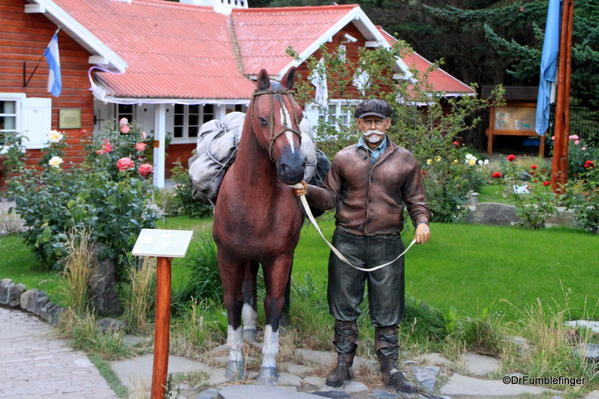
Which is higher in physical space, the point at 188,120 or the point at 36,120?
the point at 188,120

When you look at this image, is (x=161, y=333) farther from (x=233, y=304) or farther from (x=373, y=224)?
(x=373, y=224)

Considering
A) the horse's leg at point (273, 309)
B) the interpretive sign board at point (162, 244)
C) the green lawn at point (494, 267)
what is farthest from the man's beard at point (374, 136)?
the green lawn at point (494, 267)

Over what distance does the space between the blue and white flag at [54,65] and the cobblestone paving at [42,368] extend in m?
8.05

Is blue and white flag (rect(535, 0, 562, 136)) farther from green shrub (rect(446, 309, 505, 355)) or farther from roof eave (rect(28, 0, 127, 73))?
green shrub (rect(446, 309, 505, 355))

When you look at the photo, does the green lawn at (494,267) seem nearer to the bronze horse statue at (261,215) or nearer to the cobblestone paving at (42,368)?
the bronze horse statue at (261,215)

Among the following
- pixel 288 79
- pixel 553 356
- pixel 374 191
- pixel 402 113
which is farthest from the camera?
pixel 402 113

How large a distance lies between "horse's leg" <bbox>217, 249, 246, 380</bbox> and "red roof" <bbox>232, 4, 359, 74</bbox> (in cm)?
1419

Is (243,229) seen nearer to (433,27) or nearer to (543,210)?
(543,210)

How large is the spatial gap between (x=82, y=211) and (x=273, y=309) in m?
2.83

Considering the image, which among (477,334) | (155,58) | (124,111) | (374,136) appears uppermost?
(155,58)

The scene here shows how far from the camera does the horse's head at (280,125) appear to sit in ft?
15.0

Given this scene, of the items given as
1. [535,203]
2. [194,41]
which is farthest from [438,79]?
[535,203]

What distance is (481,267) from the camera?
31.1 ft

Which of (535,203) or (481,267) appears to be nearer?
(481,267)
